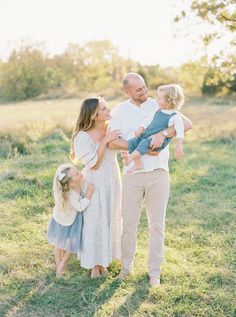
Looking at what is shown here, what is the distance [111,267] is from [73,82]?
128ft

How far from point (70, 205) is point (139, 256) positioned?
1076 millimetres

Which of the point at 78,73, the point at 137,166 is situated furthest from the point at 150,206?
the point at 78,73

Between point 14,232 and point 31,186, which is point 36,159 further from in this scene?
point 14,232

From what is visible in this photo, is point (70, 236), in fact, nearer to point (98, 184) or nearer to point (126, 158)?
point (98, 184)

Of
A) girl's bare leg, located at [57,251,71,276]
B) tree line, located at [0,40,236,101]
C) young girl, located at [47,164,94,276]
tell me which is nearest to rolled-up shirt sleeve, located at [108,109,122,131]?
young girl, located at [47,164,94,276]

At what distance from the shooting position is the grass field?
3984mm

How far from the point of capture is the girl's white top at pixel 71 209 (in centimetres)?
434

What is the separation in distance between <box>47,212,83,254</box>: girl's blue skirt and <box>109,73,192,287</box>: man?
38cm

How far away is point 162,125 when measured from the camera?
404cm

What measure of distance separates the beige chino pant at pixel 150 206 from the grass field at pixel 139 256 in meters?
0.28

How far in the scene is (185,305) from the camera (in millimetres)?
3951

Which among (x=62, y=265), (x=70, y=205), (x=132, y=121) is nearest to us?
(x=132, y=121)

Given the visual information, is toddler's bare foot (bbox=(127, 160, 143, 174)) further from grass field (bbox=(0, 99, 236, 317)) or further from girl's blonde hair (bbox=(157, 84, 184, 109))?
grass field (bbox=(0, 99, 236, 317))

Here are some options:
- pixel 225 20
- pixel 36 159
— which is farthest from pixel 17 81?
pixel 36 159
